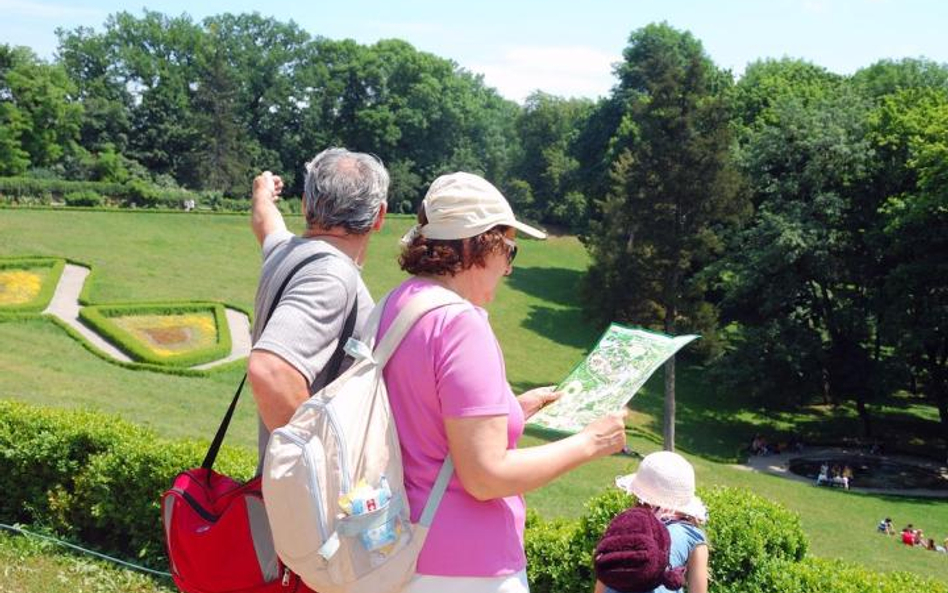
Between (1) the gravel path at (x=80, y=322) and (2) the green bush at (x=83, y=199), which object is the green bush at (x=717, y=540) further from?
(2) the green bush at (x=83, y=199)

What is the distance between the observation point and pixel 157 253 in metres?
34.9

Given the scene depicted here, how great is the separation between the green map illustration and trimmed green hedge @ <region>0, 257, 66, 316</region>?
21840 mm

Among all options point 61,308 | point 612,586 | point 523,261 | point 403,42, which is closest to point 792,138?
point 523,261

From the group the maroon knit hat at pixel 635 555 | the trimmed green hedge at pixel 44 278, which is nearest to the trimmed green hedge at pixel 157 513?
the maroon knit hat at pixel 635 555

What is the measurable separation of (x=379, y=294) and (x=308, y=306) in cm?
3369

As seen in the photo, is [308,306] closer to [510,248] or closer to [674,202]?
[510,248]

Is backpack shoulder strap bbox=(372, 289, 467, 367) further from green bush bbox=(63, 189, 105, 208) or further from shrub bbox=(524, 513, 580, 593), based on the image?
green bush bbox=(63, 189, 105, 208)

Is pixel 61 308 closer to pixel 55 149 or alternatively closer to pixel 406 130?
pixel 55 149

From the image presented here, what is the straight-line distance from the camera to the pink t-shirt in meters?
2.37

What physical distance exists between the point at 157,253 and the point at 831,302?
24764mm

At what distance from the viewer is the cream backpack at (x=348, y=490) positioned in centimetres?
231

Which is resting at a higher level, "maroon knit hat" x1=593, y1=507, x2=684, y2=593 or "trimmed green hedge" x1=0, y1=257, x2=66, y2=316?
Result: "maroon knit hat" x1=593, y1=507, x2=684, y2=593

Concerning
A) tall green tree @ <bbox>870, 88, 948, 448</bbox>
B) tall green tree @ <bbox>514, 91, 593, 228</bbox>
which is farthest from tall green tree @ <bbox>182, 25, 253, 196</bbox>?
tall green tree @ <bbox>870, 88, 948, 448</bbox>

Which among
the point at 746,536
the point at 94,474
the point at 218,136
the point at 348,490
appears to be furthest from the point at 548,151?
the point at 348,490
